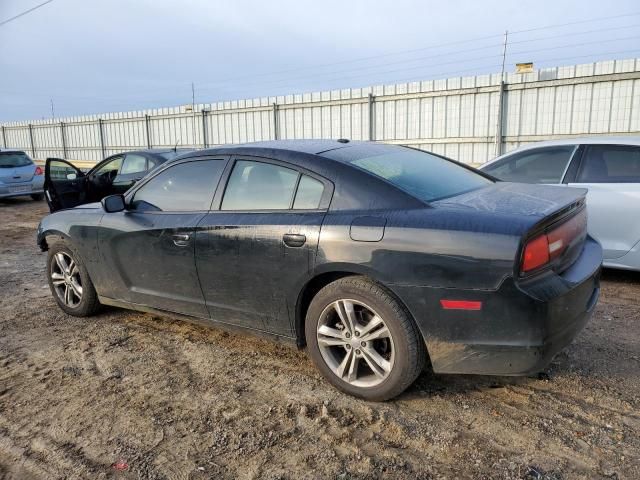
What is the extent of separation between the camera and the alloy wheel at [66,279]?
14.8 feet

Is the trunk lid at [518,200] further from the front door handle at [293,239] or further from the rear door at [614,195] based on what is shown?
the rear door at [614,195]

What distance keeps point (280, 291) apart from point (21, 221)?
1005cm

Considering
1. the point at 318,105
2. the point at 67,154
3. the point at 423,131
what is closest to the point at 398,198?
the point at 423,131

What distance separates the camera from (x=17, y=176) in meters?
13.5

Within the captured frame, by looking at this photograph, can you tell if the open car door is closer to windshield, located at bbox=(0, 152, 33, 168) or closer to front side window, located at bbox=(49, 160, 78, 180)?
front side window, located at bbox=(49, 160, 78, 180)

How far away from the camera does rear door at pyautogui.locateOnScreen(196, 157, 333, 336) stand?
9.94 ft

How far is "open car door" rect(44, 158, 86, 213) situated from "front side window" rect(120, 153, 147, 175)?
1220 mm

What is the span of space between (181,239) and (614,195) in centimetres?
411

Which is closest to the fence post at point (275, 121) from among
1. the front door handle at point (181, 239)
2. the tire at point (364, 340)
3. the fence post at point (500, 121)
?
the fence post at point (500, 121)

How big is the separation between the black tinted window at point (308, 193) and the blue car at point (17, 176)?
1295 centimetres

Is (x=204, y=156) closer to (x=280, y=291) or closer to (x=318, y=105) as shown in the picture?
(x=280, y=291)

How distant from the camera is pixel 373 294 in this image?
2754 millimetres

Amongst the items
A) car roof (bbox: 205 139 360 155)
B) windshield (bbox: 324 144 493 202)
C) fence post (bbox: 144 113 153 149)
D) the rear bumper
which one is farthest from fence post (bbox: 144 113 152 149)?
the rear bumper

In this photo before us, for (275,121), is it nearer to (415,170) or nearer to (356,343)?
(415,170)
